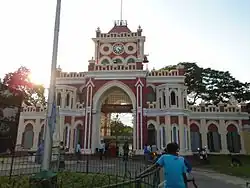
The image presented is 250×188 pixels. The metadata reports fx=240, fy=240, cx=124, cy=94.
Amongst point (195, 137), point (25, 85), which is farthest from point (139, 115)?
point (25, 85)

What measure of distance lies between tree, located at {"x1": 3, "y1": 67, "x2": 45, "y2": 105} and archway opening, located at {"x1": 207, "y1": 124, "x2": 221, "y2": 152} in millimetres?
Answer: 25811

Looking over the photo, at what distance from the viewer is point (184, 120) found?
25000mm

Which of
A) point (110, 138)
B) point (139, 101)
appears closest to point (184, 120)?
point (139, 101)

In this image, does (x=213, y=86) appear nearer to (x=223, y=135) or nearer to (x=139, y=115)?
(x=223, y=135)

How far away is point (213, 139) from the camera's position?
92.6 feet

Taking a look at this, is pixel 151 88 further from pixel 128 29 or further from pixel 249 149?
pixel 249 149

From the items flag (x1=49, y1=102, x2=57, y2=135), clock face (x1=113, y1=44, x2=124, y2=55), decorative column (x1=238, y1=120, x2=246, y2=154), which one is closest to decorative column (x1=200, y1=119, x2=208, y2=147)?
decorative column (x1=238, y1=120, x2=246, y2=154)

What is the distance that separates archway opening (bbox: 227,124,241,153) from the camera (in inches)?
1089

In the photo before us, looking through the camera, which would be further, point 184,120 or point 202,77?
point 202,77

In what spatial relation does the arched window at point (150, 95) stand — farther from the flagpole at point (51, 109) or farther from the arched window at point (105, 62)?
the flagpole at point (51, 109)

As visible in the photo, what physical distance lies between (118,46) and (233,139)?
58.4 feet

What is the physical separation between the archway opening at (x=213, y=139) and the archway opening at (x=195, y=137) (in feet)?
3.81

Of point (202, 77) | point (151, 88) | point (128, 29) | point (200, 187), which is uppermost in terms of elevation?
point (128, 29)

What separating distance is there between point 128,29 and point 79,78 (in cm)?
951
